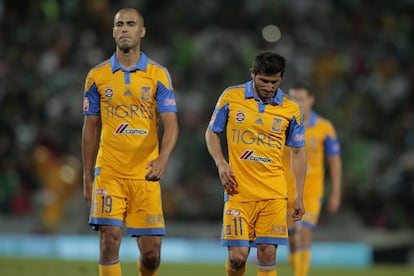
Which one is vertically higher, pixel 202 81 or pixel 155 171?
pixel 202 81

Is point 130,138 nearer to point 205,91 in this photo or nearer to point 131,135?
point 131,135

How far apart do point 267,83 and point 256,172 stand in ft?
2.52

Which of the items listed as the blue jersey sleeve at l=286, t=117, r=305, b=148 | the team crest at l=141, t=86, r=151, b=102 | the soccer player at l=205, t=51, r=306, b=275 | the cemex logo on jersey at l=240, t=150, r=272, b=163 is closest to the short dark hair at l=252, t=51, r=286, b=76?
the soccer player at l=205, t=51, r=306, b=275

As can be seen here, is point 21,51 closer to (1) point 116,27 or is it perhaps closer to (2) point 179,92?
(2) point 179,92

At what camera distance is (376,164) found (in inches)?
678

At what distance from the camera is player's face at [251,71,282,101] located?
766cm

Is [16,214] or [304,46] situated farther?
[304,46]

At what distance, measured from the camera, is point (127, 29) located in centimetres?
775

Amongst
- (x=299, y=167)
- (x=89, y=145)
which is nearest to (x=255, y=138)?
(x=299, y=167)

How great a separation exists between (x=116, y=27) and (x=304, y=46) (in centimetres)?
1181

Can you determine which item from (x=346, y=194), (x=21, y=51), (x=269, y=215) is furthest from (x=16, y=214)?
(x=269, y=215)

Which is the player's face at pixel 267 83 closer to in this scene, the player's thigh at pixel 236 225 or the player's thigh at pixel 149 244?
the player's thigh at pixel 236 225

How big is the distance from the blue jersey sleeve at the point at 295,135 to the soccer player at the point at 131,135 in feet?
3.35

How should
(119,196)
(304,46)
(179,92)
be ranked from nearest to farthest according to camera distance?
1. (119,196)
2. (179,92)
3. (304,46)
